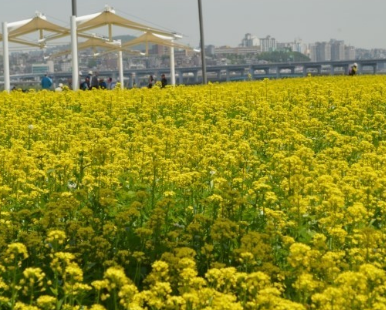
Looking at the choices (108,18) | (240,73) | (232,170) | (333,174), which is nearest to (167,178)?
→ (232,170)

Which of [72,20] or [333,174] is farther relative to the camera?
[72,20]

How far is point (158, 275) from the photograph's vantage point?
4262mm

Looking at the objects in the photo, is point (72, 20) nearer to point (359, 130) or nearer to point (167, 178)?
point (359, 130)

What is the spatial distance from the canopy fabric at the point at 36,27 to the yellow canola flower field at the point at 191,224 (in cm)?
1940

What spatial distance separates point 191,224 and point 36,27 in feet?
84.8

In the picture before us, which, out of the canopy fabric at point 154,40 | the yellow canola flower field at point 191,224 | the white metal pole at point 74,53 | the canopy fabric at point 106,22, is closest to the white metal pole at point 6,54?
the white metal pole at point 74,53

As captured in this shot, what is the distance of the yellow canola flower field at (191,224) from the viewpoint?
4.08 m

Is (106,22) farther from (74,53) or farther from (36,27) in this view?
(74,53)

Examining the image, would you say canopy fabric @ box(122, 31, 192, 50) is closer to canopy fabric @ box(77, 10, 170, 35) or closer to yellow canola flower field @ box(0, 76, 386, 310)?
canopy fabric @ box(77, 10, 170, 35)

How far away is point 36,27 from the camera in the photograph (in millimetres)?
30094

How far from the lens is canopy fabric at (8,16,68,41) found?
1178 inches

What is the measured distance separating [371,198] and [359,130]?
569 centimetres

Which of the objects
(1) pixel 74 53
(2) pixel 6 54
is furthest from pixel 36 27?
(1) pixel 74 53

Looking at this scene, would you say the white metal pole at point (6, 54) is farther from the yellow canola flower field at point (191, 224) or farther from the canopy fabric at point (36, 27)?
the yellow canola flower field at point (191, 224)
